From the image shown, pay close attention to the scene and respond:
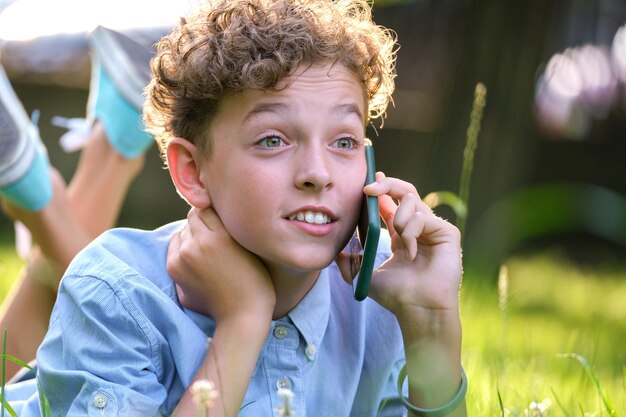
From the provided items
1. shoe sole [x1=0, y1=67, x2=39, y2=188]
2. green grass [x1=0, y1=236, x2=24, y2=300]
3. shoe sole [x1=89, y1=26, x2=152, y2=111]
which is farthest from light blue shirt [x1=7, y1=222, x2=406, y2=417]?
green grass [x1=0, y1=236, x2=24, y2=300]

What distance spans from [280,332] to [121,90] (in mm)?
1556

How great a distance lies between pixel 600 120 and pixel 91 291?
4382 millimetres

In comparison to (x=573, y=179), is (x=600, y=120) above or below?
above

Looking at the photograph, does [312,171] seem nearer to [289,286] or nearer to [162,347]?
[289,286]

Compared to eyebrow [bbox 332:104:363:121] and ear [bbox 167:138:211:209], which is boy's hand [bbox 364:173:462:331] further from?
ear [bbox 167:138:211:209]

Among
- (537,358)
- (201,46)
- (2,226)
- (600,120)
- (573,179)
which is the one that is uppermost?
(201,46)

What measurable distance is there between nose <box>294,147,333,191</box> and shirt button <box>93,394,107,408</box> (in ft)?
1.74

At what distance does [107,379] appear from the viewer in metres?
1.97

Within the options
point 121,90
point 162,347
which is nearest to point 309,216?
point 162,347

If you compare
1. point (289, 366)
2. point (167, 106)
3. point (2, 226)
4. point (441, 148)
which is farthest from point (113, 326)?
point (2, 226)

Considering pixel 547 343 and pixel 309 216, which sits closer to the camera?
pixel 309 216

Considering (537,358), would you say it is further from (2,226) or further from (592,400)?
(2,226)

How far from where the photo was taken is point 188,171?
7.13ft

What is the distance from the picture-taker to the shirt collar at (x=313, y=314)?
218 centimetres
